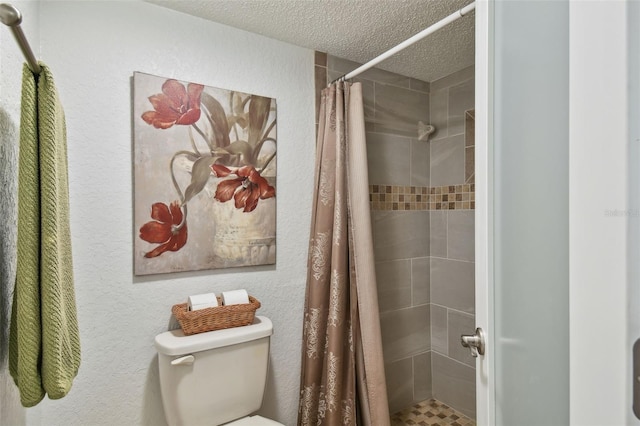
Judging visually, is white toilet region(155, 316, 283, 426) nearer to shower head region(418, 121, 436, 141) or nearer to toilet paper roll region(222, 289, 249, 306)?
toilet paper roll region(222, 289, 249, 306)

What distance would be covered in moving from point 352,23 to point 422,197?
1149 mm

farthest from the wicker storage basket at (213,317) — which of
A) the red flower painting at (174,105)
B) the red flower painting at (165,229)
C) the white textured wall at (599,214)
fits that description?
the white textured wall at (599,214)

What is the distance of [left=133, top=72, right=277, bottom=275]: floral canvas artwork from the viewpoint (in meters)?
1.41

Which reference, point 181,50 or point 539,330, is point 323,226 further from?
point 539,330

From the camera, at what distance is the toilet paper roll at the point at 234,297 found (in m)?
1.49

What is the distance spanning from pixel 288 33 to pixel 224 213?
2.95 ft

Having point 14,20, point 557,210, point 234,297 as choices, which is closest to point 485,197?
point 557,210

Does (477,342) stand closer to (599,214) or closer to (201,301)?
(599,214)

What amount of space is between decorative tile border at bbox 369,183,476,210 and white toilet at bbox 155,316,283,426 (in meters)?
0.97

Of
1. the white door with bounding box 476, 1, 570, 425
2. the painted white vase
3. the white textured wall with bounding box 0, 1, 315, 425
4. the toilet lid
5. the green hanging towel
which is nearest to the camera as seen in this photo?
the white door with bounding box 476, 1, 570, 425

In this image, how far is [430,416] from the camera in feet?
6.89

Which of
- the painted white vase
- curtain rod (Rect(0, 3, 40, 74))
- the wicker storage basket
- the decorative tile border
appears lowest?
the wicker storage basket

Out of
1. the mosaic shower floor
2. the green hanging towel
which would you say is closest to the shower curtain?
the mosaic shower floor

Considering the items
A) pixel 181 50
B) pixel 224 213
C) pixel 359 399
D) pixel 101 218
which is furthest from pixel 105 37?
pixel 359 399
